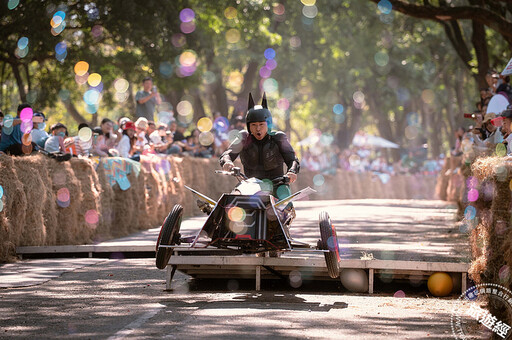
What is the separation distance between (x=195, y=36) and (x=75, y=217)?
1860 centimetres

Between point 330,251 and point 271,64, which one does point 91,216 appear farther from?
point 271,64

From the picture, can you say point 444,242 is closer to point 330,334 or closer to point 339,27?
point 330,334

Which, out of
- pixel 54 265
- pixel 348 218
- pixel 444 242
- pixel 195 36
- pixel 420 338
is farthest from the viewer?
pixel 195 36

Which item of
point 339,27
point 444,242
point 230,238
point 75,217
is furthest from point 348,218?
point 339,27

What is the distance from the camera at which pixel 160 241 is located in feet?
33.5

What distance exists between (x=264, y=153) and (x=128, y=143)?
29.9 ft

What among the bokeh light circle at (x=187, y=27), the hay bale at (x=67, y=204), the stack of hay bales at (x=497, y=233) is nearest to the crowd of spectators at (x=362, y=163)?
the bokeh light circle at (x=187, y=27)

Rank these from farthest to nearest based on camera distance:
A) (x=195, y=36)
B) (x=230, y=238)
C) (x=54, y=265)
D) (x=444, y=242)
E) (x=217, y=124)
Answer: (x=195, y=36)
(x=217, y=124)
(x=444, y=242)
(x=54, y=265)
(x=230, y=238)

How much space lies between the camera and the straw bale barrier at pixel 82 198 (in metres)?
13.6

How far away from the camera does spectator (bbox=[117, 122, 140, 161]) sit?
20172 mm

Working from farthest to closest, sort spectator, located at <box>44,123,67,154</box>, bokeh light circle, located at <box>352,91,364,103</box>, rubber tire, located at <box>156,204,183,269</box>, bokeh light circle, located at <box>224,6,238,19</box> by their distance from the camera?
bokeh light circle, located at <box>352,91,364,103</box>, bokeh light circle, located at <box>224,6,238,19</box>, spectator, located at <box>44,123,67,154</box>, rubber tire, located at <box>156,204,183,269</box>

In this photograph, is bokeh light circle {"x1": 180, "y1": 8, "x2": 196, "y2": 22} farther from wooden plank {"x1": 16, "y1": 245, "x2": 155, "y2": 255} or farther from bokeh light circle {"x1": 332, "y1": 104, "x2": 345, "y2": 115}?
bokeh light circle {"x1": 332, "y1": 104, "x2": 345, "y2": 115}

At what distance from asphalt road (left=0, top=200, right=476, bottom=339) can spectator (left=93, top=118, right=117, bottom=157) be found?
5979 millimetres

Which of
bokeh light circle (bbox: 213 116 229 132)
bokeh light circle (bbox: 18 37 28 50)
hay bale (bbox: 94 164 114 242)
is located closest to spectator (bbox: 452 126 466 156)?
bokeh light circle (bbox: 213 116 229 132)
